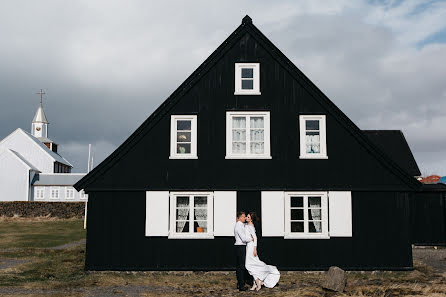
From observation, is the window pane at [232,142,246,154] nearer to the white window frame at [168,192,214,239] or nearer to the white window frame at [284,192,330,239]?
the white window frame at [168,192,214,239]

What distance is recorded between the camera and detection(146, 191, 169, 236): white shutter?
1633cm

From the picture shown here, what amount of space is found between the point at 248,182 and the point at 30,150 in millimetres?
61819

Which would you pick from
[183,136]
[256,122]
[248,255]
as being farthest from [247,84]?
[248,255]

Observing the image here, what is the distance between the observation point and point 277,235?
1634cm

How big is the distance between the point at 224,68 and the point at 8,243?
1733cm

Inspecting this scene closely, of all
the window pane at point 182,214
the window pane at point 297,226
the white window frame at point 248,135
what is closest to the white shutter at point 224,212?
the window pane at point 182,214

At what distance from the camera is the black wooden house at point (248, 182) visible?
16.3m

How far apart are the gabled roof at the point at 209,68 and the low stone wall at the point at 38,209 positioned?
113 ft

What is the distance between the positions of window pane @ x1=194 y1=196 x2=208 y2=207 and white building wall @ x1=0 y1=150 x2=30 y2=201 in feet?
163

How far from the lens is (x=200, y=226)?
16.5 m

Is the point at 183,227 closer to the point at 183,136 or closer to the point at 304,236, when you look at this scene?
the point at 183,136

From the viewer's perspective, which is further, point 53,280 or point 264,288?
point 53,280

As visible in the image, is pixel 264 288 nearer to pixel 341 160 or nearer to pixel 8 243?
pixel 341 160

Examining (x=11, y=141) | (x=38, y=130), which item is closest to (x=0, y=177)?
(x=11, y=141)
